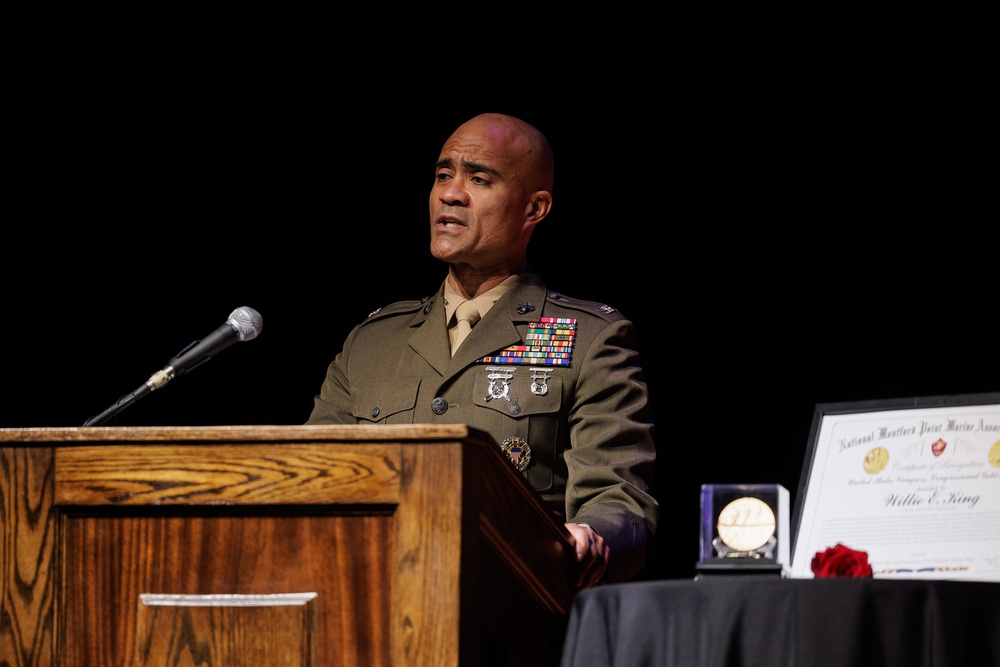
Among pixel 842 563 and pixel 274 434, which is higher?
pixel 274 434

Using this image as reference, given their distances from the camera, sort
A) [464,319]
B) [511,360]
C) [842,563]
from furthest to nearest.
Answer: [464,319], [511,360], [842,563]

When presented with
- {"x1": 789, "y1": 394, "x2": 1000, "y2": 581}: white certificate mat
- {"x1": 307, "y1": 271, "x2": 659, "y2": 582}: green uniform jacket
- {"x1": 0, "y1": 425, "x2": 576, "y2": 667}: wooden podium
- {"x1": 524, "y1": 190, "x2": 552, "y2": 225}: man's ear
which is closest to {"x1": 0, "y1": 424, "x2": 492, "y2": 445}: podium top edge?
{"x1": 0, "y1": 425, "x2": 576, "y2": 667}: wooden podium

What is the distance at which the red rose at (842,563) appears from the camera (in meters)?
1.73

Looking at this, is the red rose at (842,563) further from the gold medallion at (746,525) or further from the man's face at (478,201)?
the man's face at (478,201)

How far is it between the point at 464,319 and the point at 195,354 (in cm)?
96

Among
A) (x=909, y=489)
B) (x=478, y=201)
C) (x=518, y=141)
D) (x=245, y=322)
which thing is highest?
(x=518, y=141)

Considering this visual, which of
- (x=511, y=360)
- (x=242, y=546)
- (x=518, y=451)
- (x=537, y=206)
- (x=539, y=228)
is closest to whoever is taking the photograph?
(x=242, y=546)

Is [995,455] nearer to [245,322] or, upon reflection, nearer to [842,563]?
[842,563]

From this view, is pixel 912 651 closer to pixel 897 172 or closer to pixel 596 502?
pixel 596 502

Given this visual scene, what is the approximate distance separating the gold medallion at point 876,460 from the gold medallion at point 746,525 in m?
0.26

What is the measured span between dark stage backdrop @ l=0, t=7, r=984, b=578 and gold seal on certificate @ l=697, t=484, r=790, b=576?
1.13 metres

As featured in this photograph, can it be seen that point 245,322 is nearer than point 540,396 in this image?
Yes

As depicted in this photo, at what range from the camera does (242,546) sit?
1.44 metres

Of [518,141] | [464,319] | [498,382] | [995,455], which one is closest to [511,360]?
[498,382]
